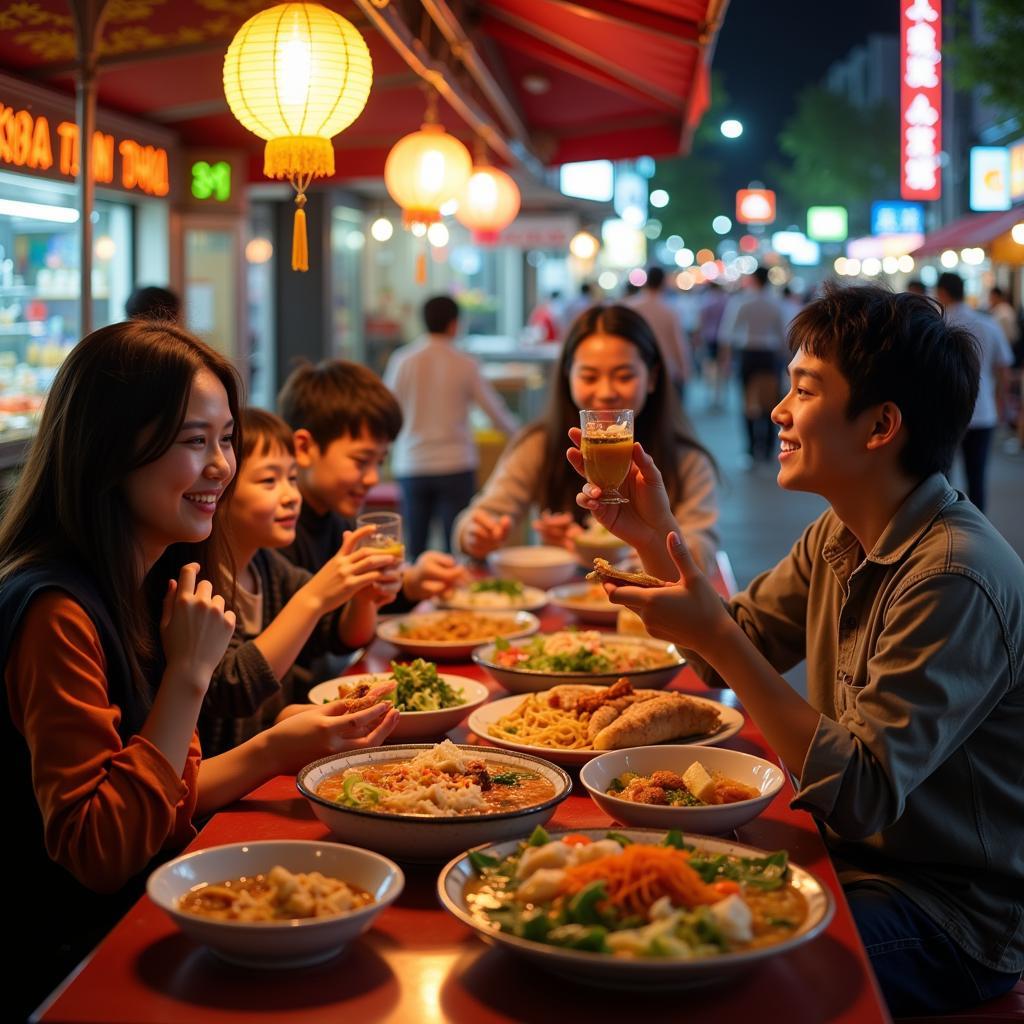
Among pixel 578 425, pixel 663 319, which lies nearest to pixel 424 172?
pixel 578 425

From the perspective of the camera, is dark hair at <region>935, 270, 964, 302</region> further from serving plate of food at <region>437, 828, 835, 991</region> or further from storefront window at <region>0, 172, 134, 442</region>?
serving plate of food at <region>437, 828, 835, 991</region>

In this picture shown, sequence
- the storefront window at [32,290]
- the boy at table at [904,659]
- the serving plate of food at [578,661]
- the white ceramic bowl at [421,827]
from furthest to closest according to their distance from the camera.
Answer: the storefront window at [32,290], the serving plate of food at [578,661], the boy at table at [904,659], the white ceramic bowl at [421,827]

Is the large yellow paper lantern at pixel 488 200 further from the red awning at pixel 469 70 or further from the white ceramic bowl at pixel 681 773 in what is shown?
the white ceramic bowl at pixel 681 773

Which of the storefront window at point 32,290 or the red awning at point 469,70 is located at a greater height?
the red awning at point 469,70

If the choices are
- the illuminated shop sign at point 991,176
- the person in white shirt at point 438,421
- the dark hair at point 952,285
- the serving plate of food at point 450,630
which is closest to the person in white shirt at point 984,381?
the dark hair at point 952,285

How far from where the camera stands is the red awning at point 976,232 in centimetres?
2197

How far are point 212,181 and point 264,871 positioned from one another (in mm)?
8000

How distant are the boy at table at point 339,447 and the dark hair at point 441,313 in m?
4.53

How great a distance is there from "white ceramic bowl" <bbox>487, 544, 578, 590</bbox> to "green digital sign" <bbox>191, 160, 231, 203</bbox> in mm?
5069

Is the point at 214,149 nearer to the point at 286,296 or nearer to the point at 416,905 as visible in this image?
the point at 286,296

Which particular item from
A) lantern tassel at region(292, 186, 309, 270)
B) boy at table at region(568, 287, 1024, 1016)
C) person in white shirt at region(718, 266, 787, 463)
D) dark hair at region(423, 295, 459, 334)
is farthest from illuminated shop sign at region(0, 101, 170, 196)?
person in white shirt at region(718, 266, 787, 463)

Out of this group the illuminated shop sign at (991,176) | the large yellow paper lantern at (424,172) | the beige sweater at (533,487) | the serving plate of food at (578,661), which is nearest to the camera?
the serving plate of food at (578,661)

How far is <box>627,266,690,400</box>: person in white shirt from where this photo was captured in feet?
42.3

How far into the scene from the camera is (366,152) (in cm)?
1016
